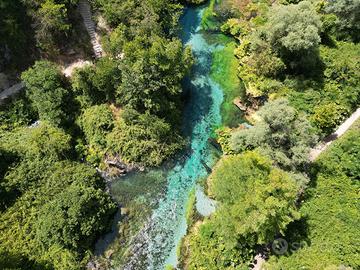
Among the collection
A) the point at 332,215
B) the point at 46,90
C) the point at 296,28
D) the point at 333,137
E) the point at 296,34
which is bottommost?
the point at 332,215

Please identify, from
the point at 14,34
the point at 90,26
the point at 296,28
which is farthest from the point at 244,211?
the point at 14,34

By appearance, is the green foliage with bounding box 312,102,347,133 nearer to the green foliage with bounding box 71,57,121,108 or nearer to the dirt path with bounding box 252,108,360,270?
the dirt path with bounding box 252,108,360,270

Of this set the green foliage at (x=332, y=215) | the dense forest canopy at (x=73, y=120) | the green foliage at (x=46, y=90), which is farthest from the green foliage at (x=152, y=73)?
the green foliage at (x=332, y=215)

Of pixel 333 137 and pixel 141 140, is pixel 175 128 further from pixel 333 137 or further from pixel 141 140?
pixel 333 137

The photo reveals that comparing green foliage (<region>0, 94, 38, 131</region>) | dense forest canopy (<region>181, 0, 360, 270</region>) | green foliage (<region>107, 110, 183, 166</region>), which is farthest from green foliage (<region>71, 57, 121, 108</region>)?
dense forest canopy (<region>181, 0, 360, 270</region>)

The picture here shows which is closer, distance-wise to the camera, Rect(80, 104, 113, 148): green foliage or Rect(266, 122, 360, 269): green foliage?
Rect(266, 122, 360, 269): green foliage

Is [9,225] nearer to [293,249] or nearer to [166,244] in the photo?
[166,244]
